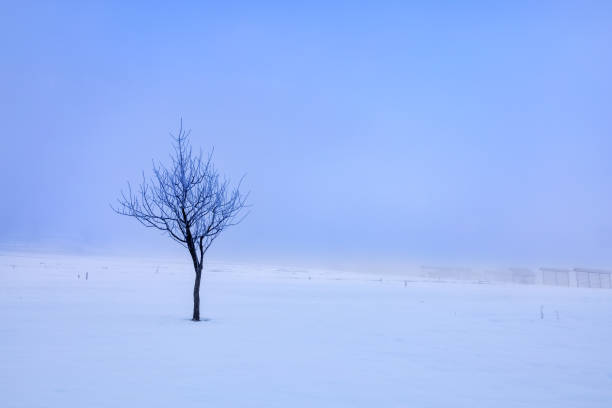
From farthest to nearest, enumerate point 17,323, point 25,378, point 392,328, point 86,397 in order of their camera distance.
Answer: point 392,328, point 17,323, point 25,378, point 86,397

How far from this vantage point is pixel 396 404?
7172 millimetres

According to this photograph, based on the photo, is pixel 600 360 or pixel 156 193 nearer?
pixel 600 360

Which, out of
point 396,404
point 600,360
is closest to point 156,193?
point 396,404

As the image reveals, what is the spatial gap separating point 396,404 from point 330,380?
181cm

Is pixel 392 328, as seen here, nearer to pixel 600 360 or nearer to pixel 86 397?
pixel 600 360

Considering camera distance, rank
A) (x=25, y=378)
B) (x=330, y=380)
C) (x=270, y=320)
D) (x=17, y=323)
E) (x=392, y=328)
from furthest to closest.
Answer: (x=270, y=320), (x=392, y=328), (x=17, y=323), (x=330, y=380), (x=25, y=378)

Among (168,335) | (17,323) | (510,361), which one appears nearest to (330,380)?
(510,361)

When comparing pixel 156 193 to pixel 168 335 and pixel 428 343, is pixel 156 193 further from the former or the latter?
pixel 428 343

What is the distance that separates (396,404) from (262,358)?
170 inches

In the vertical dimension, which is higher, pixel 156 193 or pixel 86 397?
pixel 156 193

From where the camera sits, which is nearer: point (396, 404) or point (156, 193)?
point (396, 404)

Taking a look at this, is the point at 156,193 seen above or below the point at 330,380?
above

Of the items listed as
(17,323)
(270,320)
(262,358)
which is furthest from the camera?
(270,320)

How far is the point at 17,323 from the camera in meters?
14.7
